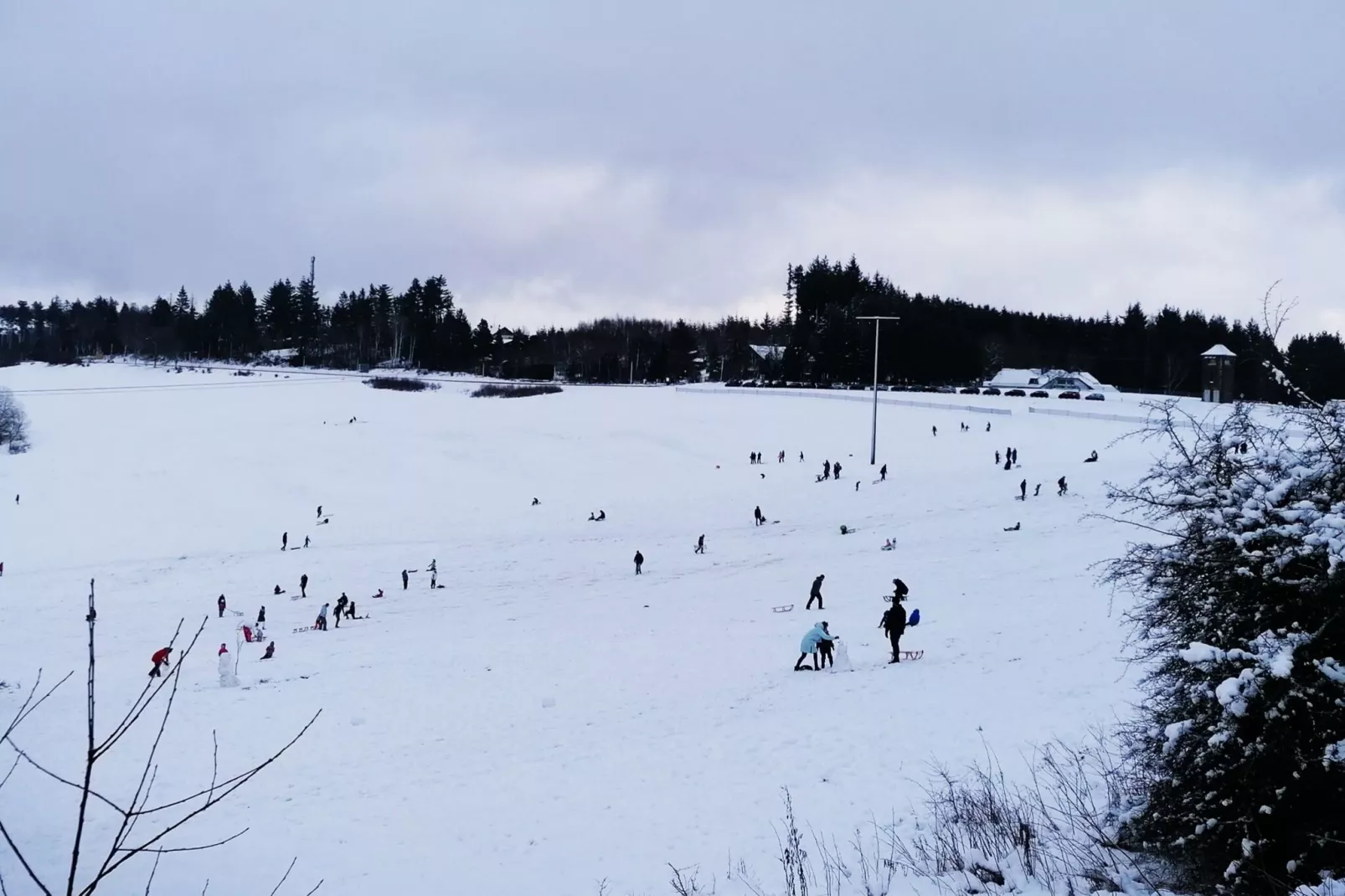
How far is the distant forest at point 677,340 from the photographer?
8594 cm

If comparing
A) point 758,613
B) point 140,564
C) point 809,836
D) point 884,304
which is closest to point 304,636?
point 758,613

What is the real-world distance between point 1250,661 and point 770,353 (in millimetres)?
98574

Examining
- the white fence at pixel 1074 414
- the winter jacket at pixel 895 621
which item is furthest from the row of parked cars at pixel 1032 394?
the winter jacket at pixel 895 621

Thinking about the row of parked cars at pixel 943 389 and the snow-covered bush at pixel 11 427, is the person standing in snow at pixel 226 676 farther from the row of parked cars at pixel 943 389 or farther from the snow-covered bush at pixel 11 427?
the row of parked cars at pixel 943 389

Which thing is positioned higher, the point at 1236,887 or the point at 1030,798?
the point at 1236,887

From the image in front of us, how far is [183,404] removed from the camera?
7550 cm

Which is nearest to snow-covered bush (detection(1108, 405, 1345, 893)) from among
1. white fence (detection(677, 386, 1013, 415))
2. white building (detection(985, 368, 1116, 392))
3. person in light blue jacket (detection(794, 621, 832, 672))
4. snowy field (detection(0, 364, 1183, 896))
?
snowy field (detection(0, 364, 1183, 896))

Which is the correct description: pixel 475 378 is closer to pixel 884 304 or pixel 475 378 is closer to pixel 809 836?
pixel 884 304

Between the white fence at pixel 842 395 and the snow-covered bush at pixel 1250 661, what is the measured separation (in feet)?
169

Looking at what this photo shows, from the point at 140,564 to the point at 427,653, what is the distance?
1912 cm

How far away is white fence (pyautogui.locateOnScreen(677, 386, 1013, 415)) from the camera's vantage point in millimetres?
56969

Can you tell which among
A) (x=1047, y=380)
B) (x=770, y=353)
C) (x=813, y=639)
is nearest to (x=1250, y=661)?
(x=813, y=639)

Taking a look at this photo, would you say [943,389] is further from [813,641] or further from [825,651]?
[813,641]

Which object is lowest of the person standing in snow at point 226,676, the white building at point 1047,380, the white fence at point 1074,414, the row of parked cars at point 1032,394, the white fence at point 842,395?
the person standing in snow at point 226,676
